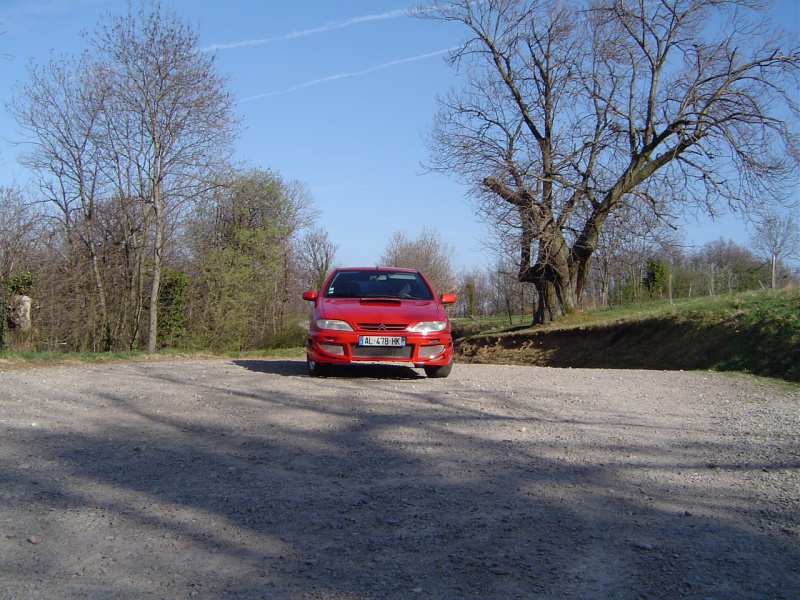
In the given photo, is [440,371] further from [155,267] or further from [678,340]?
[155,267]

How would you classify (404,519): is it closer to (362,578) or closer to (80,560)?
(362,578)

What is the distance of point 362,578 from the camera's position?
3053mm

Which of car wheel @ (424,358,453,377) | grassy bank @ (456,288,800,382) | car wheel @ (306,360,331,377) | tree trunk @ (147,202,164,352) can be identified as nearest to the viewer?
car wheel @ (306,360,331,377)

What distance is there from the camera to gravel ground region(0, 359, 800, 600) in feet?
10.1

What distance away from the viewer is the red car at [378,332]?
892 centimetres

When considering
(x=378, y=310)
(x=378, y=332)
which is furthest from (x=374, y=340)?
(x=378, y=310)

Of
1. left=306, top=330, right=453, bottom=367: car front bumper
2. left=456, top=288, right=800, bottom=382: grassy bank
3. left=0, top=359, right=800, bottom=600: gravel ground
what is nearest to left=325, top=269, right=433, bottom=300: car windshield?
left=306, top=330, right=453, bottom=367: car front bumper

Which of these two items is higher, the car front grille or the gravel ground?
the car front grille

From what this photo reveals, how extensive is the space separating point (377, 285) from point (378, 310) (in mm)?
1206

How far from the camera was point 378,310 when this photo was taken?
9156mm

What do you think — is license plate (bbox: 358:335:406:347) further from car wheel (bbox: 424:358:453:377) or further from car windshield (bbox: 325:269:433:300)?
car windshield (bbox: 325:269:433:300)

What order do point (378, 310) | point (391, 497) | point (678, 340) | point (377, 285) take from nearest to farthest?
point (391, 497)
point (378, 310)
point (377, 285)
point (678, 340)

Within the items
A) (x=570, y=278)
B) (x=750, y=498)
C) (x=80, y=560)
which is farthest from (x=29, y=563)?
(x=570, y=278)

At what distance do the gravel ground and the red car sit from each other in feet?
4.64
